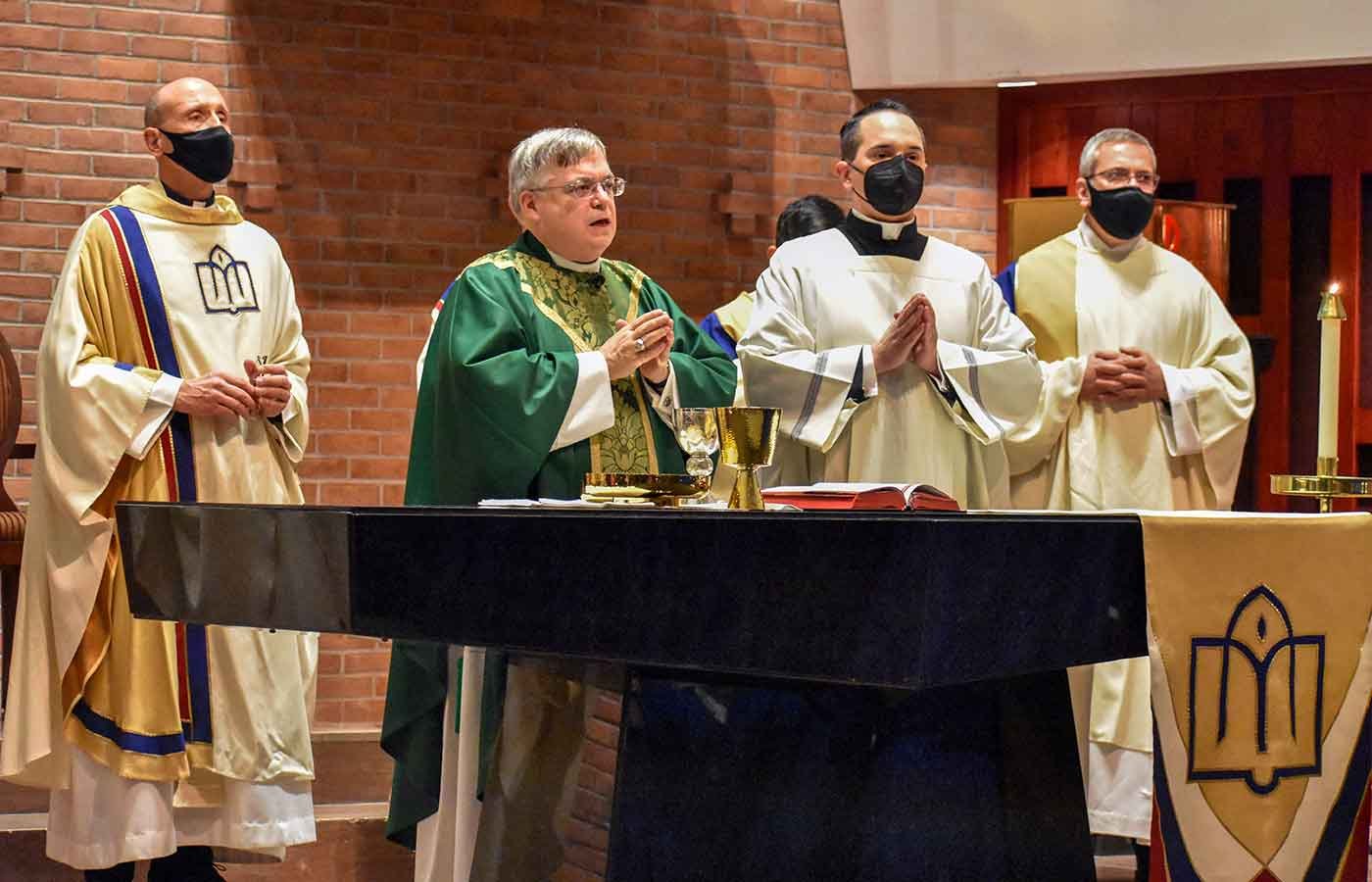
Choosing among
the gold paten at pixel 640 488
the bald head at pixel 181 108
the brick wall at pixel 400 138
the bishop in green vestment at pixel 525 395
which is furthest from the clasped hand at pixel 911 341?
the brick wall at pixel 400 138

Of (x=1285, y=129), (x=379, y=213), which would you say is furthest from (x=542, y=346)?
(x=1285, y=129)

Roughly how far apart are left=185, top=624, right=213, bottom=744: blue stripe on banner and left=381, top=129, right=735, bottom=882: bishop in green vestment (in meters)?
0.83

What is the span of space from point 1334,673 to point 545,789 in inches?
42.9

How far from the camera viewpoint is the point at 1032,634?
168 cm

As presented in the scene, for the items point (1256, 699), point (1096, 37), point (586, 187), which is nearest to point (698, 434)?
point (1256, 699)

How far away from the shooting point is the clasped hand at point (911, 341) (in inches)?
142

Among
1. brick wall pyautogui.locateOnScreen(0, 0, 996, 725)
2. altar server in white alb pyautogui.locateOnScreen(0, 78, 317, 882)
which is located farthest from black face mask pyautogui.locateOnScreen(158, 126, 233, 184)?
brick wall pyautogui.locateOnScreen(0, 0, 996, 725)

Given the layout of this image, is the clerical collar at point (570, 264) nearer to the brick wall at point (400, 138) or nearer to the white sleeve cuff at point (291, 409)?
the white sleeve cuff at point (291, 409)

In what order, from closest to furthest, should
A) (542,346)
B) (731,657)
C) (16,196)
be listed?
1. (731,657)
2. (542,346)
3. (16,196)

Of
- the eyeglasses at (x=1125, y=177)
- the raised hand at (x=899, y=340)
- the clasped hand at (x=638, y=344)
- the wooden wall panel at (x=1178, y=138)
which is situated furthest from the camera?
the wooden wall panel at (x=1178, y=138)

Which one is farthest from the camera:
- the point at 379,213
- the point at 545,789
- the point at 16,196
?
the point at 379,213

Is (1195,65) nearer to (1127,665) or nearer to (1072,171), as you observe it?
(1072,171)

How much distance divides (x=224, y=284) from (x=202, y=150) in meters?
0.35

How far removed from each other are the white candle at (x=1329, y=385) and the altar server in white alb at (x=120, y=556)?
2.55m
